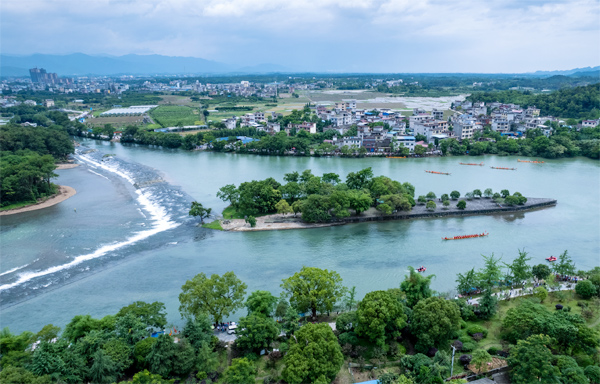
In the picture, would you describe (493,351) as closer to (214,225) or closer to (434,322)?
(434,322)

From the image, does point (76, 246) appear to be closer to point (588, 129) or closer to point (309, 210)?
point (309, 210)

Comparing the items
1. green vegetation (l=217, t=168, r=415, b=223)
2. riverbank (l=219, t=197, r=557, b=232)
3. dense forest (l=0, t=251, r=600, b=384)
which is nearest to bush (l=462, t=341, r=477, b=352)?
dense forest (l=0, t=251, r=600, b=384)

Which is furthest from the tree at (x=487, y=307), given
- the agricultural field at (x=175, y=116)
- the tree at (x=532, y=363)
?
the agricultural field at (x=175, y=116)

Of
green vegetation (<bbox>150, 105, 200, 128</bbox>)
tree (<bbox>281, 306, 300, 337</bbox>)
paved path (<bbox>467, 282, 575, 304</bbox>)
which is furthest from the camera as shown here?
green vegetation (<bbox>150, 105, 200, 128</bbox>)

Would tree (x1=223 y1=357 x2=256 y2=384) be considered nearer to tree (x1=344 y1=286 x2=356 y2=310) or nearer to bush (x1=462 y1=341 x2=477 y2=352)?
tree (x1=344 y1=286 x2=356 y2=310)

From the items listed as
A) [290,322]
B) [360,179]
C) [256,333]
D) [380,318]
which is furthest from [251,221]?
[380,318]

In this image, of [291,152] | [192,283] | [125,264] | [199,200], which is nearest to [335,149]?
[291,152]
